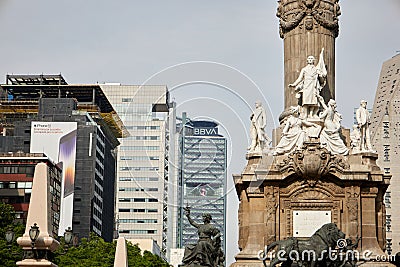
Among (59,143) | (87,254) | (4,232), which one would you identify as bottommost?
(87,254)

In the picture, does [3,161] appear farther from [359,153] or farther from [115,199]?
[359,153]

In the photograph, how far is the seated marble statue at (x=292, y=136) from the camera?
163 ft

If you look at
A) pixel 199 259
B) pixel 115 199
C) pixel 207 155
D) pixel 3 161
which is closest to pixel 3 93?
pixel 115 199

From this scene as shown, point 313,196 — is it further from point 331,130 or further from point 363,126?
point 363,126

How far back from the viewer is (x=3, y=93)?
181000 millimetres

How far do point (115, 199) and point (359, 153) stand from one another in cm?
14456

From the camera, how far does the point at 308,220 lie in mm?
48406

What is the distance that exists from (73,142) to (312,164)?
10549 centimetres

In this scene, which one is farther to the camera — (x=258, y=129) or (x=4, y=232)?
(x=4, y=232)

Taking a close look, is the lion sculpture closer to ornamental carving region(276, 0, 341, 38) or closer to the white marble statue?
the white marble statue

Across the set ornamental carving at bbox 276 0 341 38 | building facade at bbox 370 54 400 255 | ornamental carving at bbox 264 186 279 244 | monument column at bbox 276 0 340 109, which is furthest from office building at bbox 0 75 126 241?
ornamental carving at bbox 264 186 279 244

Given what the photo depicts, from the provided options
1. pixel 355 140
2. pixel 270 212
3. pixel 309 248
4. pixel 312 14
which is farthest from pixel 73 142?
pixel 309 248

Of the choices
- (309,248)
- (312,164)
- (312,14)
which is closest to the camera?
(309,248)

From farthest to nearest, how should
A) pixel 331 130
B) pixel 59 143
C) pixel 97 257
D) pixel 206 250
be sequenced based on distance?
pixel 59 143 < pixel 97 257 < pixel 331 130 < pixel 206 250
